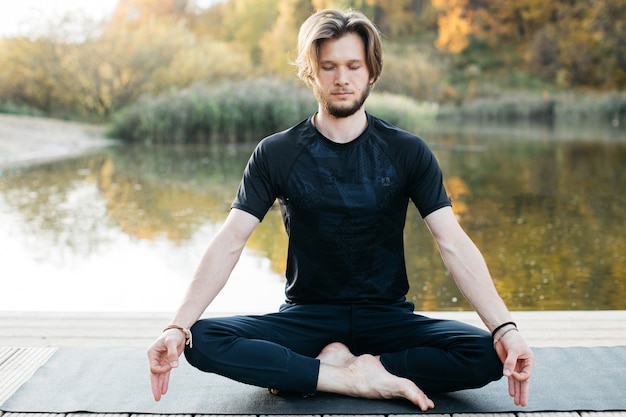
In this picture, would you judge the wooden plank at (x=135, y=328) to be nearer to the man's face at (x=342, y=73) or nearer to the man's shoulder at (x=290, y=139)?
the man's shoulder at (x=290, y=139)

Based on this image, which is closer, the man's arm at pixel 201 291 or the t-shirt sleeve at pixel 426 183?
the man's arm at pixel 201 291

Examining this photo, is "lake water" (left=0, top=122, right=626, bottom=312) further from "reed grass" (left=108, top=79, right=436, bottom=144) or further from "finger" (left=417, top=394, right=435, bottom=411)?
"reed grass" (left=108, top=79, right=436, bottom=144)

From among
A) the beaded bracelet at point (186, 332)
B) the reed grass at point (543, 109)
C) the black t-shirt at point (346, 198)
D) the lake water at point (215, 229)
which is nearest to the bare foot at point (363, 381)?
the black t-shirt at point (346, 198)

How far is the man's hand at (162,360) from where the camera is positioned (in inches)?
63.1

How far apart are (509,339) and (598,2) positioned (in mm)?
22545

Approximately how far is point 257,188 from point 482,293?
563mm

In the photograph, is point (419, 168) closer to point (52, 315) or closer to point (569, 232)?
point (52, 315)

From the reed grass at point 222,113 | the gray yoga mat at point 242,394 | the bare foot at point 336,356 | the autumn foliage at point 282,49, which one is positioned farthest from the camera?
the autumn foliage at point 282,49

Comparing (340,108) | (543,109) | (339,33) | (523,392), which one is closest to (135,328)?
(340,108)

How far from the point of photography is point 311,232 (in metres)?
1.85

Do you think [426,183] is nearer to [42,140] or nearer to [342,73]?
[342,73]

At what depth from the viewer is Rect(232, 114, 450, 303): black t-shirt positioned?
183cm

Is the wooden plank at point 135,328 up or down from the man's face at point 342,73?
down

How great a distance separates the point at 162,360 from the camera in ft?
5.34
